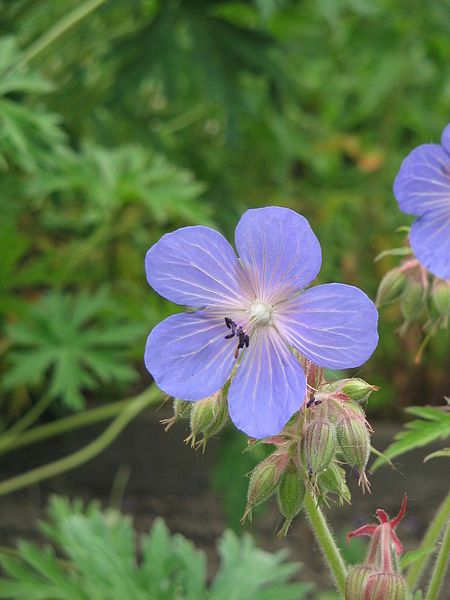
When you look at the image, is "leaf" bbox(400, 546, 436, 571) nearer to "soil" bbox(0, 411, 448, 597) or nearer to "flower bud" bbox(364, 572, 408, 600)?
"flower bud" bbox(364, 572, 408, 600)

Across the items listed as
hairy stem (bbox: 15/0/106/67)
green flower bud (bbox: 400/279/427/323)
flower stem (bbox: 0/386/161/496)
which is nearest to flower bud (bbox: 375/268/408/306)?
green flower bud (bbox: 400/279/427/323)

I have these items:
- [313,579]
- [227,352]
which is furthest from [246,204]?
[227,352]

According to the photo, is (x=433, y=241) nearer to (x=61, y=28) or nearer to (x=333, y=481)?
(x=333, y=481)

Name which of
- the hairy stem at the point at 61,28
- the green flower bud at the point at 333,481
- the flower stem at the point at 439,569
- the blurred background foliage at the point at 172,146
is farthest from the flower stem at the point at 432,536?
the hairy stem at the point at 61,28

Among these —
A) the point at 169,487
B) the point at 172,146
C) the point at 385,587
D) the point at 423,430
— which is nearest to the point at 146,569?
the point at 423,430

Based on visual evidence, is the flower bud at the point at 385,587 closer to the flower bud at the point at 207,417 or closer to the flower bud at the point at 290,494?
the flower bud at the point at 290,494

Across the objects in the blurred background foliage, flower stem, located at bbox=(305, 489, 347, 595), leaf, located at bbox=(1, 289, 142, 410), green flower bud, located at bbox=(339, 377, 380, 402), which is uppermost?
the blurred background foliage
